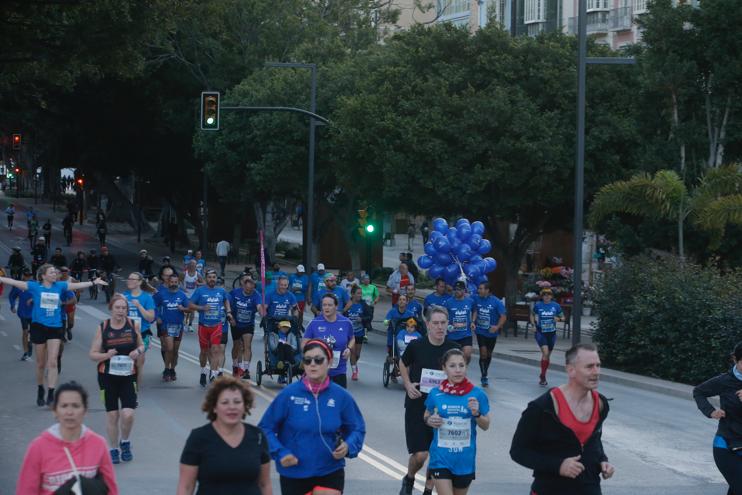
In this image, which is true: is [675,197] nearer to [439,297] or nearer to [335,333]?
[439,297]

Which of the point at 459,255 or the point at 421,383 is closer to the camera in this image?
the point at 421,383

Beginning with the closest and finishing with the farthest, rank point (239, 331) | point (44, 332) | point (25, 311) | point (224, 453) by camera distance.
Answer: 1. point (224, 453)
2. point (44, 332)
3. point (239, 331)
4. point (25, 311)

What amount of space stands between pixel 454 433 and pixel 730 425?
2.10m

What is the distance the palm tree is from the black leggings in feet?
51.8

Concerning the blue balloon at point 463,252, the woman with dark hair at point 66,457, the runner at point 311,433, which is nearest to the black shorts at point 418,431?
the runner at point 311,433

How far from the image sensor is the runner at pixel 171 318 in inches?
812

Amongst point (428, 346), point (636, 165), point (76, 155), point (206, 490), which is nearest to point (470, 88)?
point (636, 165)

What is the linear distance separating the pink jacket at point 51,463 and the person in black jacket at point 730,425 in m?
5.00

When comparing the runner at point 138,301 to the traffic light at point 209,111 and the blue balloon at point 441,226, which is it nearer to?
the blue balloon at point 441,226

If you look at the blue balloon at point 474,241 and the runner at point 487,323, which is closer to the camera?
the runner at point 487,323

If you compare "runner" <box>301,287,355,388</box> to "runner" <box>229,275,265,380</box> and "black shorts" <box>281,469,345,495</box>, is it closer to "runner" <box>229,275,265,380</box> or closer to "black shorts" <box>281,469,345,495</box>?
"runner" <box>229,275,265,380</box>

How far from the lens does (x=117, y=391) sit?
43.4ft

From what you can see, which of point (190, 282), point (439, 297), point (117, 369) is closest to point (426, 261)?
point (190, 282)

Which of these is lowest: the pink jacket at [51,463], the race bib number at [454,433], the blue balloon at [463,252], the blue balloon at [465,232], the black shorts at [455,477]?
the black shorts at [455,477]
